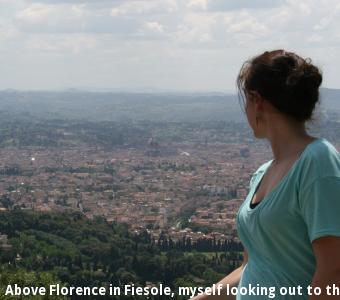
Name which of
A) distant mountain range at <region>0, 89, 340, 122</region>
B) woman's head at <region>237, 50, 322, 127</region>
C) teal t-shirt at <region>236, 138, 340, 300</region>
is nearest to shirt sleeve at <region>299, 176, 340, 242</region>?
teal t-shirt at <region>236, 138, 340, 300</region>

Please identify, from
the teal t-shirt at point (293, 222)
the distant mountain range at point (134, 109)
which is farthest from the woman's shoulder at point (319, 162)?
the distant mountain range at point (134, 109)

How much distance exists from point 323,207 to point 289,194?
0.33 ft

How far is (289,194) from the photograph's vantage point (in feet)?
4.18

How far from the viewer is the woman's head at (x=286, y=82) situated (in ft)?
4.32

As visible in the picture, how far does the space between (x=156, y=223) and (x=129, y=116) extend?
199ft

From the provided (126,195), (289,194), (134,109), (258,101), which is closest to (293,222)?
(289,194)

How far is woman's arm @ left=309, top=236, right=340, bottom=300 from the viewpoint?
1.18 m

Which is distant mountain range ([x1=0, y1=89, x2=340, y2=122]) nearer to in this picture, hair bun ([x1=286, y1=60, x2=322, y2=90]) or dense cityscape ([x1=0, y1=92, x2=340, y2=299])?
dense cityscape ([x1=0, y1=92, x2=340, y2=299])

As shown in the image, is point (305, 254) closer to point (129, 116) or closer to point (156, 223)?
point (156, 223)

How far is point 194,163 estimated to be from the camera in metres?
51.5

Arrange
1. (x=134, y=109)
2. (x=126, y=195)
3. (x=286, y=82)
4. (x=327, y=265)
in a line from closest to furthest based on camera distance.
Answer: (x=327, y=265) → (x=286, y=82) → (x=126, y=195) → (x=134, y=109)

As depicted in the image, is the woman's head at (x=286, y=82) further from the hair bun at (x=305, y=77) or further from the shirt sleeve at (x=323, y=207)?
the shirt sleeve at (x=323, y=207)

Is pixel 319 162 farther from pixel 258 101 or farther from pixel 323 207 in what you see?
pixel 258 101

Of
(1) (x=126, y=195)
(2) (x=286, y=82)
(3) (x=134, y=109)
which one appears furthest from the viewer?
(3) (x=134, y=109)
